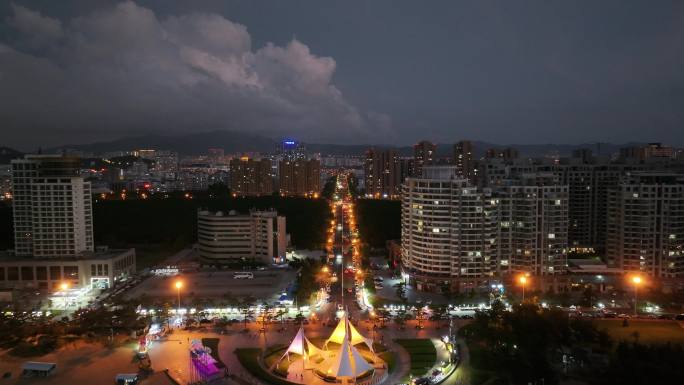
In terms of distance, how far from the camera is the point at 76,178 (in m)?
23.7

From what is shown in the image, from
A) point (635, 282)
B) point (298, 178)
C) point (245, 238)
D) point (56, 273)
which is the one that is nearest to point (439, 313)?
point (635, 282)

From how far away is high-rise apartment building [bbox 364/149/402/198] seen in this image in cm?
5559

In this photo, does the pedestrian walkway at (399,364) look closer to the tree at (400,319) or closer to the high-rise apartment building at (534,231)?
the tree at (400,319)

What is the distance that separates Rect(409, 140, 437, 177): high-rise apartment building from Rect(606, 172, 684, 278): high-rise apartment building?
106 ft

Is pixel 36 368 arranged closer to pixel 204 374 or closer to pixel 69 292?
pixel 204 374

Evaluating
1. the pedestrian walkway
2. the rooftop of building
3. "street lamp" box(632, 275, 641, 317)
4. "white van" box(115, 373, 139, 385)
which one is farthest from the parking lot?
"street lamp" box(632, 275, 641, 317)

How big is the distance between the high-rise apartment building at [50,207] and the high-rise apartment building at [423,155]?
35.4 meters

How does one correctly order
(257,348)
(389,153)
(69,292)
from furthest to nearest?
(389,153) → (69,292) → (257,348)

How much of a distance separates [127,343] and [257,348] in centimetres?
381

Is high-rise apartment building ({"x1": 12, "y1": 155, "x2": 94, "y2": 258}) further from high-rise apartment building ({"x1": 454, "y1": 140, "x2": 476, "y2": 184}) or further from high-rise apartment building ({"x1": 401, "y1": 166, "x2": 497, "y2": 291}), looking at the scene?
high-rise apartment building ({"x1": 454, "y1": 140, "x2": 476, "y2": 184})

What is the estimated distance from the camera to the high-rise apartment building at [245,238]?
89.4ft

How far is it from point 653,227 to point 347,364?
1483 centimetres

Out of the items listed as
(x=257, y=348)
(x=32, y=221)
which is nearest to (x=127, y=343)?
(x=257, y=348)

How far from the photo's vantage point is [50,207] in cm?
2344
